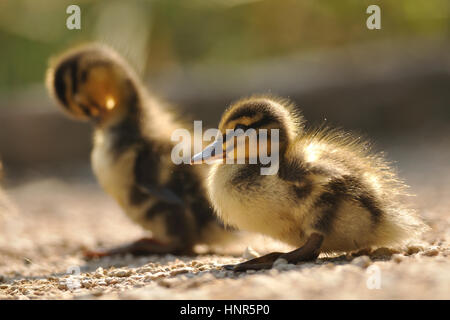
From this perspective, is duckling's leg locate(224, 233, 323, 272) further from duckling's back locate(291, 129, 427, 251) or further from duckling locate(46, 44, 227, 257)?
duckling locate(46, 44, 227, 257)

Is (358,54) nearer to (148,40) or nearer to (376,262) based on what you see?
(148,40)

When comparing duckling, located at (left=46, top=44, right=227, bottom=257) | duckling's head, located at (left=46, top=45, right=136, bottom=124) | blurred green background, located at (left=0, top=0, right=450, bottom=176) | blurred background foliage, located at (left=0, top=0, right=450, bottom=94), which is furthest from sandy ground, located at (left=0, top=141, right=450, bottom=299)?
blurred background foliage, located at (left=0, top=0, right=450, bottom=94)

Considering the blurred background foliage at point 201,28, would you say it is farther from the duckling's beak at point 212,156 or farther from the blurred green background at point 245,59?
the duckling's beak at point 212,156

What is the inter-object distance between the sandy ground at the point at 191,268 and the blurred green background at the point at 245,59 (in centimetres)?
161

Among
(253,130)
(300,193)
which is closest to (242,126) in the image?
(253,130)

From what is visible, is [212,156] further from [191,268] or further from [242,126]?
[191,268]

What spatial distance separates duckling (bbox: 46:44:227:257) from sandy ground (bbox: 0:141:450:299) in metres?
0.15

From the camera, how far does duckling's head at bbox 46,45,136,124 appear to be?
3.53 metres

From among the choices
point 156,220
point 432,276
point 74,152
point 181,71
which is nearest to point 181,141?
point 156,220

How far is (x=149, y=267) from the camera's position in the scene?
279cm

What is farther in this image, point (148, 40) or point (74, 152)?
point (148, 40)

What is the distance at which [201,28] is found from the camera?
28.7ft

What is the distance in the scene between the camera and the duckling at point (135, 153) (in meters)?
3.25

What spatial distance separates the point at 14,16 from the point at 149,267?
621cm
